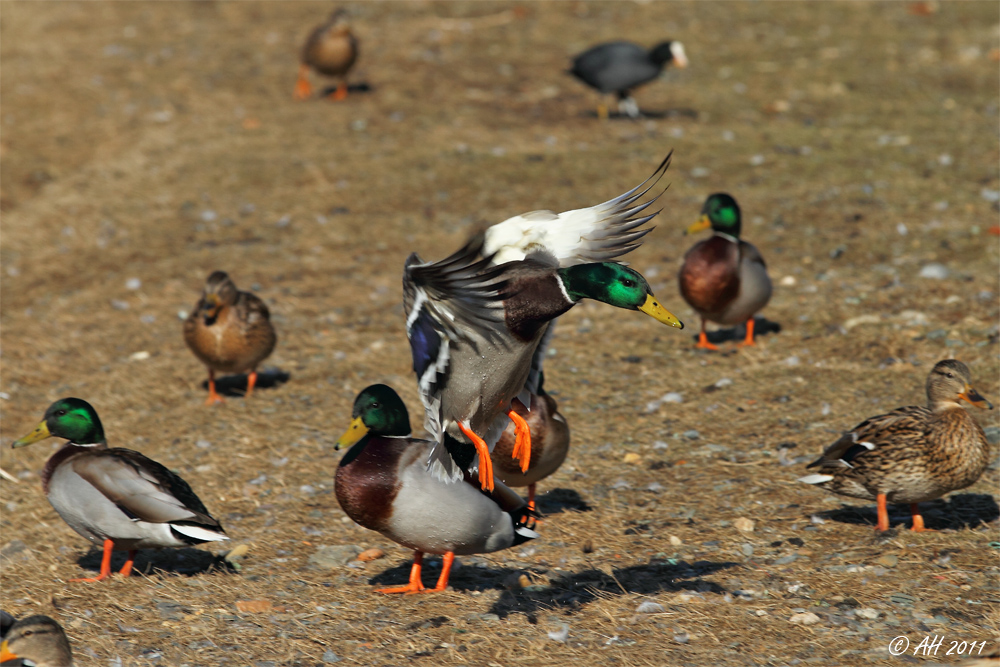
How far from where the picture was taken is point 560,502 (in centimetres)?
675

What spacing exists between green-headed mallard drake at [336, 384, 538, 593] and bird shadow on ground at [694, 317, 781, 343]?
456cm

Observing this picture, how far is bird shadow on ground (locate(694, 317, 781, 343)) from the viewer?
31.3 ft

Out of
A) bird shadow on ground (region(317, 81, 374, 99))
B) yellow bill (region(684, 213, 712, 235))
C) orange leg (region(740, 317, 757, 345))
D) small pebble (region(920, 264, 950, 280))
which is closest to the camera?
orange leg (region(740, 317, 757, 345))

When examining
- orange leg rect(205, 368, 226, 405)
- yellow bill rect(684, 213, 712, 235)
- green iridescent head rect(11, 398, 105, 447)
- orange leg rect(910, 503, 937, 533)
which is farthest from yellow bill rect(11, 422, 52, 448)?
yellow bill rect(684, 213, 712, 235)

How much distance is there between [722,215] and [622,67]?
624cm

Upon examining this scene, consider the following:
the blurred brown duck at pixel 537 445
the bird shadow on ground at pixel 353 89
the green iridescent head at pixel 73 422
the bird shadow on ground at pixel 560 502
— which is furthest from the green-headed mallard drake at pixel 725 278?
the bird shadow on ground at pixel 353 89

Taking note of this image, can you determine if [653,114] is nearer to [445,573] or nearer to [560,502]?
[560,502]

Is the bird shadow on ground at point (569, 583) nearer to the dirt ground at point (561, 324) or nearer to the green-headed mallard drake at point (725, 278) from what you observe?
the dirt ground at point (561, 324)

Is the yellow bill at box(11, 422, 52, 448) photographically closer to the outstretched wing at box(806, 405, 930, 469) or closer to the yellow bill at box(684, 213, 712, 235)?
the outstretched wing at box(806, 405, 930, 469)

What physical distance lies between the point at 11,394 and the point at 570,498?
521 cm

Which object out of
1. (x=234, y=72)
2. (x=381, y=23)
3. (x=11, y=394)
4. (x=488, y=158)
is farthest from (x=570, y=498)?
(x=381, y=23)

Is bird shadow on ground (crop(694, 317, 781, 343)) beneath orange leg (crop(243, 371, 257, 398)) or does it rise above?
above

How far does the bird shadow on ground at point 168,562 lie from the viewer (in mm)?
6031

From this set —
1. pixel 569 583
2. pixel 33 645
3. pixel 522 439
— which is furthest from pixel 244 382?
pixel 33 645
